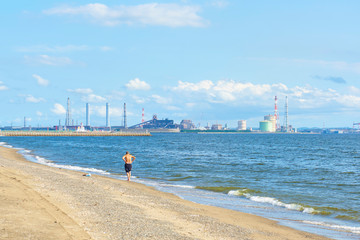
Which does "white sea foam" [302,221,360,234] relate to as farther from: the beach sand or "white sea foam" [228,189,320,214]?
"white sea foam" [228,189,320,214]

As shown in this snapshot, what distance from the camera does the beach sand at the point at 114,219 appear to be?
10.9 m

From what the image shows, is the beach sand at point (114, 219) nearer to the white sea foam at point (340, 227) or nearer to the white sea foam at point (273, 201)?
the white sea foam at point (340, 227)

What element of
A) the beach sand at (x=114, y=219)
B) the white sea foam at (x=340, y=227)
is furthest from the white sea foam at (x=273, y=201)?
the beach sand at (x=114, y=219)

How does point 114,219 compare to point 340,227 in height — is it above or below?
above

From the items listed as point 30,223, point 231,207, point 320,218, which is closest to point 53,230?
point 30,223

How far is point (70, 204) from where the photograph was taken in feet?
51.0

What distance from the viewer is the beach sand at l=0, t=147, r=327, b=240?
430 inches

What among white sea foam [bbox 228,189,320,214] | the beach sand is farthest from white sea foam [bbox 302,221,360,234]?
white sea foam [bbox 228,189,320,214]

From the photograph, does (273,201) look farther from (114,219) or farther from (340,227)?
(114,219)

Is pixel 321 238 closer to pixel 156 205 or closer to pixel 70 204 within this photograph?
pixel 156 205

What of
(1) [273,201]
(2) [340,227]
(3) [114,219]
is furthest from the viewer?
(1) [273,201]

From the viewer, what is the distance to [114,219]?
1322 cm

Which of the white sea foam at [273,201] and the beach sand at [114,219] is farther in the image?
Answer: the white sea foam at [273,201]

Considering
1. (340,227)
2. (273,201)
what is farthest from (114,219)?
(273,201)
